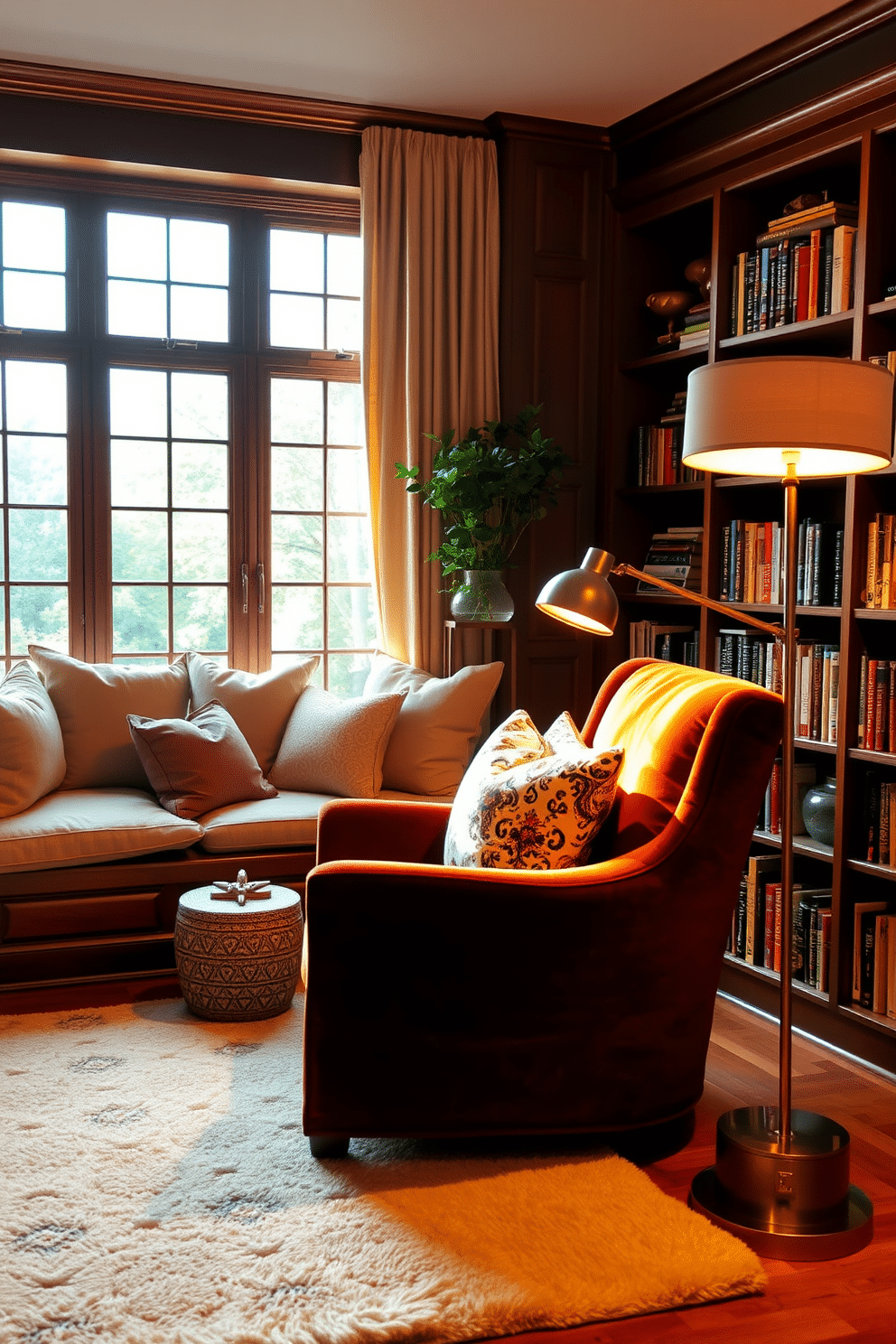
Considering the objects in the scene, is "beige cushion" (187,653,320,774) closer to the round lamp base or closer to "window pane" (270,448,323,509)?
"window pane" (270,448,323,509)

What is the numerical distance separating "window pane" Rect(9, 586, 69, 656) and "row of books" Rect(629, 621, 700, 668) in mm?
2107

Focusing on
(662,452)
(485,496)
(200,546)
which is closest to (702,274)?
(662,452)

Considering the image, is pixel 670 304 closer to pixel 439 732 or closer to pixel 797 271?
pixel 797 271

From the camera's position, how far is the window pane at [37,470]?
4.35m

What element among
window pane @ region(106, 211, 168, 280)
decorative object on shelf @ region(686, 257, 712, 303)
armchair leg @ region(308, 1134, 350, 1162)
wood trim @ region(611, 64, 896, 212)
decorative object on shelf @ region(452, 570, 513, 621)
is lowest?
armchair leg @ region(308, 1134, 350, 1162)

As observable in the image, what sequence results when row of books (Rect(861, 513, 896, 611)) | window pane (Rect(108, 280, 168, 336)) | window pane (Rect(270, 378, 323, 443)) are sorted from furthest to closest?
window pane (Rect(270, 378, 323, 443)) → window pane (Rect(108, 280, 168, 336)) → row of books (Rect(861, 513, 896, 611))

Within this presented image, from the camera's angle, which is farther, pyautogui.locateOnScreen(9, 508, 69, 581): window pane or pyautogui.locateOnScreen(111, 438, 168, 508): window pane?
pyautogui.locateOnScreen(111, 438, 168, 508): window pane

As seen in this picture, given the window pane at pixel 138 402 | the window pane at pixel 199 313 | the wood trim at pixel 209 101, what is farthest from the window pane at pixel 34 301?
the wood trim at pixel 209 101

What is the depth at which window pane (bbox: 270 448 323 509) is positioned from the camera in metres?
4.66

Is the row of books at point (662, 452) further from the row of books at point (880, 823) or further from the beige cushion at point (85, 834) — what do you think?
the beige cushion at point (85, 834)

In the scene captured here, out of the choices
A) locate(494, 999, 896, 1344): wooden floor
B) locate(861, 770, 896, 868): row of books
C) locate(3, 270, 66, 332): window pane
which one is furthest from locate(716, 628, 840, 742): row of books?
locate(3, 270, 66, 332): window pane

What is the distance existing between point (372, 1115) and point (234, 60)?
11.2 ft

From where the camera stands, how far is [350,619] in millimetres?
4770

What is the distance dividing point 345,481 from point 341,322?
62 centimetres
